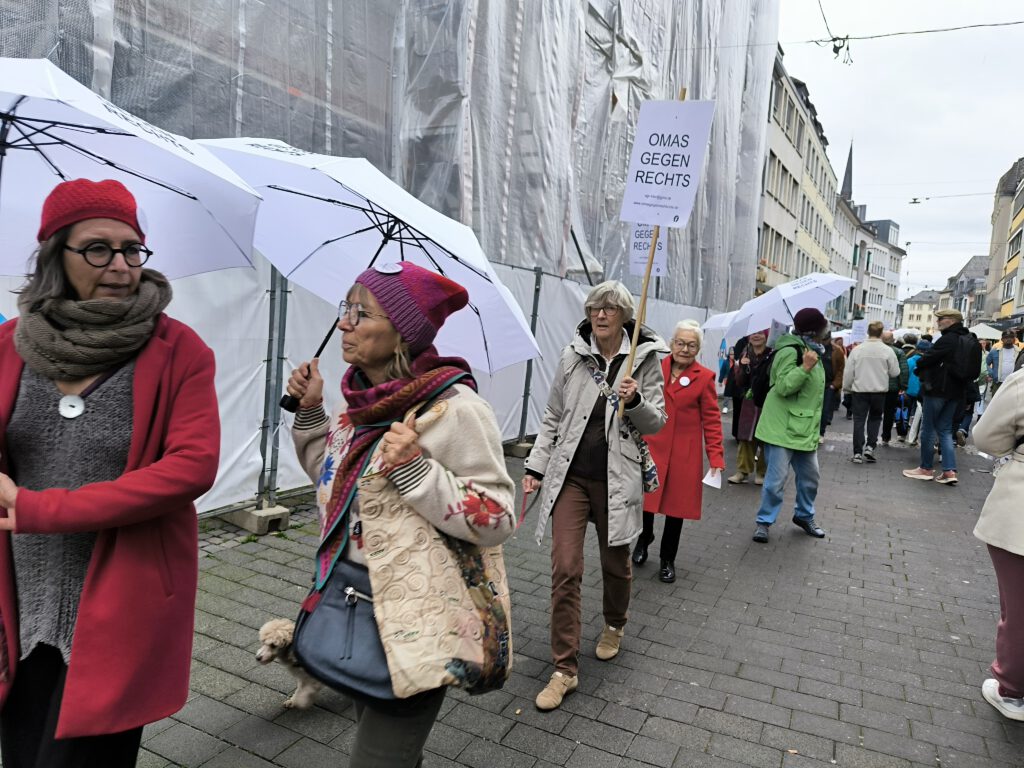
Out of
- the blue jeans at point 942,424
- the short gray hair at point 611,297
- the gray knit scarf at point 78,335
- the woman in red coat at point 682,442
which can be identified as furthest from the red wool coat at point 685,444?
the blue jeans at point 942,424

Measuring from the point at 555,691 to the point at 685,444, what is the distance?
2.27 metres

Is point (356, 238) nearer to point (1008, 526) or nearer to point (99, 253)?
point (99, 253)

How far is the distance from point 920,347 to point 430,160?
366 inches

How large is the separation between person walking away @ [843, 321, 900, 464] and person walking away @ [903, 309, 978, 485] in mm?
1090

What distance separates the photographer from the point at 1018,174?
64.8m

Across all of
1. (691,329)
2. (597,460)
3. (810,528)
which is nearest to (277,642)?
(597,460)

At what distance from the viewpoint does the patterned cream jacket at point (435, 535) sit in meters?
1.80

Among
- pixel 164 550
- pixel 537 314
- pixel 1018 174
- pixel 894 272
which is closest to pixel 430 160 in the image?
pixel 537 314

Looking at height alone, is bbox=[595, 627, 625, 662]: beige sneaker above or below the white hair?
below

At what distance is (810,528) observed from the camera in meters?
6.64

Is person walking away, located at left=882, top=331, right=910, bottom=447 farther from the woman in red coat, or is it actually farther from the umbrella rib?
the umbrella rib

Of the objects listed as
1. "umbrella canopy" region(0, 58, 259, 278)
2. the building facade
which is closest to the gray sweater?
"umbrella canopy" region(0, 58, 259, 278)

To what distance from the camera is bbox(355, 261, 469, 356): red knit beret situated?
1969mm

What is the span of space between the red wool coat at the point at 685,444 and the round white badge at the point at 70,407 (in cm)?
385
